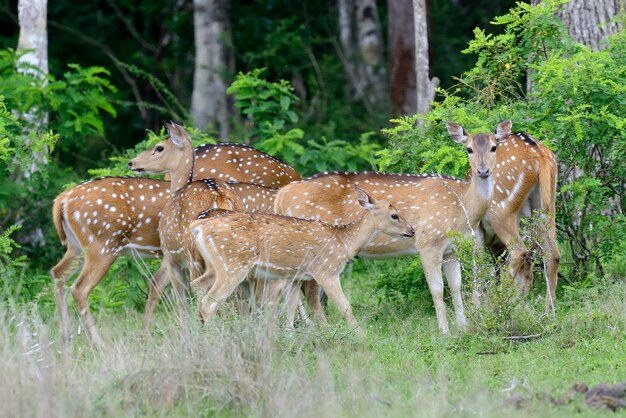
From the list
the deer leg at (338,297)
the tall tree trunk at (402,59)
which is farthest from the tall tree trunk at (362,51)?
the deer leg at (338,297)

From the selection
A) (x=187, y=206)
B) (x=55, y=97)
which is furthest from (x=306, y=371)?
(x=55, y=97)

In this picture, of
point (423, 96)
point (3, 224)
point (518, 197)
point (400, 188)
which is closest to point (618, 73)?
point (518, 197)

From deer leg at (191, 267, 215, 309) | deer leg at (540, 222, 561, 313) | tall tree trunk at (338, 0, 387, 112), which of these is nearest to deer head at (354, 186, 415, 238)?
deer leg at (540, 222, 561, 313)

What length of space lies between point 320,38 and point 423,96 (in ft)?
27.2

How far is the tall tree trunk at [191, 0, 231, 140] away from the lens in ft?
69.4

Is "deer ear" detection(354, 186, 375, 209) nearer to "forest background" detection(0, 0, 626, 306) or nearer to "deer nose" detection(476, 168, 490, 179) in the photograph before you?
"deer nose" detection(476, 168, 490, 179)

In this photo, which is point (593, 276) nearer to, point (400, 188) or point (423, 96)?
point (400, 188)

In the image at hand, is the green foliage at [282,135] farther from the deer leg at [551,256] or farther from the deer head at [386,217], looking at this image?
the deer leg at [551,256]

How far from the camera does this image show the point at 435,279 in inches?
440

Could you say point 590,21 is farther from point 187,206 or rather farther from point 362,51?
Result: point 362,51

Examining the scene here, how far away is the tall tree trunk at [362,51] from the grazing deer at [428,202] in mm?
10389

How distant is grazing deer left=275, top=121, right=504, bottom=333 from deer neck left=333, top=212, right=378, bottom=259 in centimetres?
27

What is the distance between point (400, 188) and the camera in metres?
11.6

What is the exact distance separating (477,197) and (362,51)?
11.6m
